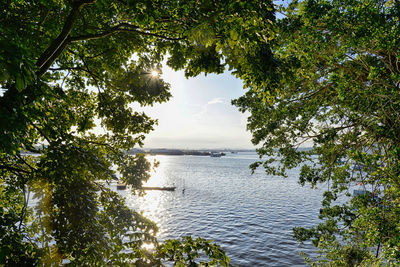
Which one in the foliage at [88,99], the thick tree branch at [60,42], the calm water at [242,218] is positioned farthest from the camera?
the calm water at [242,218]

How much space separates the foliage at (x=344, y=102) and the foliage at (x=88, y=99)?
1.23m

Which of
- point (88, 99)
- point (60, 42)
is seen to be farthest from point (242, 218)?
point (60, 42)

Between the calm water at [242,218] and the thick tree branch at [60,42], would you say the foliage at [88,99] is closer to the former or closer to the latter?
the thick tree branch at [60,42]

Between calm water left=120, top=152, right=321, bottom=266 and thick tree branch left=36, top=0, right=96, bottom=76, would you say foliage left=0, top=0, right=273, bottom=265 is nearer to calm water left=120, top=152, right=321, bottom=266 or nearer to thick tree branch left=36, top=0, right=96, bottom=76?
thick tree branch left=36, top=0, right=96, bottom=76

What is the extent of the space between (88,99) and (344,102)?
9.79 metres

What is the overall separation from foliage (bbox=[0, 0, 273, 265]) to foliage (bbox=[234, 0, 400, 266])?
123 cm

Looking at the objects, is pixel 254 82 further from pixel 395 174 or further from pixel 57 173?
pixel 395 174

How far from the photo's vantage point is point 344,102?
7.99 m

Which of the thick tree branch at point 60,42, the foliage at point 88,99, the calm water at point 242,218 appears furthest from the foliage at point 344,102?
the calm water at point 242,218

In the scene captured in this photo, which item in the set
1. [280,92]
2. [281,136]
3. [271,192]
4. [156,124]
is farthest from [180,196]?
[280,92]

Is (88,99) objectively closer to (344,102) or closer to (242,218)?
(344,102)

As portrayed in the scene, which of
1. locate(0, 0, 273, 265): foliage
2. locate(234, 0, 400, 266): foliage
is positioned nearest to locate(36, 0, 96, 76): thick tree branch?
locate(0, 0, 273, 265): foliage

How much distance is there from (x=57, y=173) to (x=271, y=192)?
1776 inches

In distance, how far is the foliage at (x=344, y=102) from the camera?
19.7 ft
